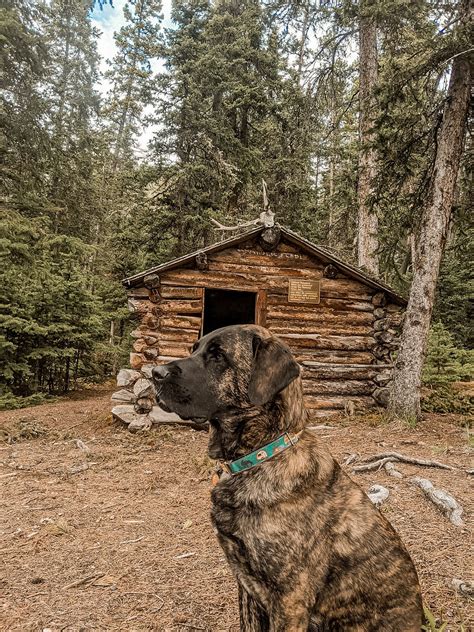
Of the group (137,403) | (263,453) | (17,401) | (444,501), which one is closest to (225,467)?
(263,453)

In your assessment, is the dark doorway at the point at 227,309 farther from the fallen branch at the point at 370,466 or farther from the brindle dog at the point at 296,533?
the brindle dog at the point at 296,533

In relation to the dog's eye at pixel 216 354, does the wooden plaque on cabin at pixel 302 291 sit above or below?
above

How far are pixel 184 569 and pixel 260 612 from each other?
1.38 m

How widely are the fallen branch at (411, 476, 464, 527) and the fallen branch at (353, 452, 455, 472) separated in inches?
30.8

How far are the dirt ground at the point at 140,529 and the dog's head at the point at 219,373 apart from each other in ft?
5.07

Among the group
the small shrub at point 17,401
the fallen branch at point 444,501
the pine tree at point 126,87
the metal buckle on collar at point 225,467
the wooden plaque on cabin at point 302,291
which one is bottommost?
the small shrub at point 17,401

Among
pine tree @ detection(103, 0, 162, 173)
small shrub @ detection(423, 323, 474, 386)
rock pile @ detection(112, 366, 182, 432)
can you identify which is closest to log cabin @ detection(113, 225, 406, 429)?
rock pile @ detection(112, 366, 182, 432)

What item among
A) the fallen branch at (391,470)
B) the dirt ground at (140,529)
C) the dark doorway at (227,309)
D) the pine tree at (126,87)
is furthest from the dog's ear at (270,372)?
the pine tree at (126,87)

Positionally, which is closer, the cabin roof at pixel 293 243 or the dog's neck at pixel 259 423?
the dog's neck at pixel 259 423

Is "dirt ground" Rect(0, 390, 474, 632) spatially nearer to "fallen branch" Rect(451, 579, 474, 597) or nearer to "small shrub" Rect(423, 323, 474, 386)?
"fallen branch" Rect(451, 579, 474, 597)

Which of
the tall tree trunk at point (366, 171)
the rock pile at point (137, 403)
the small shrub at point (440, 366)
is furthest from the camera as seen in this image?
the tall tree trunk at point (366, 171)

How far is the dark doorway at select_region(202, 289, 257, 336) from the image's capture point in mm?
12523

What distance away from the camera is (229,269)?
340 inches

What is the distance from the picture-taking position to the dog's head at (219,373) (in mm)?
2346
